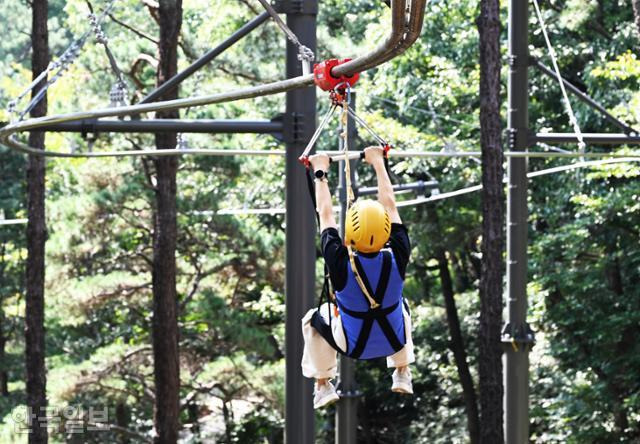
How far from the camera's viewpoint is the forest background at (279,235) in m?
18.0

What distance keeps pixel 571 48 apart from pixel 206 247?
630 cm

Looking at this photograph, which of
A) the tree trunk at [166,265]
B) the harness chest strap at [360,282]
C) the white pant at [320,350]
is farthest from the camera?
the tree trunk at [166,265]

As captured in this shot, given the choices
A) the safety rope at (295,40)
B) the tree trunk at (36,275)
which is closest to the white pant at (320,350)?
the safety rope at (295,40)

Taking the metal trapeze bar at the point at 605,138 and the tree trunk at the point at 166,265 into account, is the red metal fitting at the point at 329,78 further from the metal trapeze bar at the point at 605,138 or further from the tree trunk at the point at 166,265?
the tree trunk at the point at 166,265

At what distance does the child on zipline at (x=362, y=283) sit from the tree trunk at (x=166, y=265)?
9552mm

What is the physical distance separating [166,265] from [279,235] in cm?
375

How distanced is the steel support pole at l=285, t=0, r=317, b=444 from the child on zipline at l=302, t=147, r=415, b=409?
2597mm

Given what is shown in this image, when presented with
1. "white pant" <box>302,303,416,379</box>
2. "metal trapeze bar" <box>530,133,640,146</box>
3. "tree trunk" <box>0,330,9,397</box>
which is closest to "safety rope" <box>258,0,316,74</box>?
"white pant" <box>302,303,416,379</box>

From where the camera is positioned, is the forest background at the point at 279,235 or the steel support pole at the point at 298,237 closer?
the steel support pole at the point at 298,237

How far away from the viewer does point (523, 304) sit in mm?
11797

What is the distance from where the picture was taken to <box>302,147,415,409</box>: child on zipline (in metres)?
5.71

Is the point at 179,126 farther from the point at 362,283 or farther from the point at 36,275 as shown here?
the point at 36,275

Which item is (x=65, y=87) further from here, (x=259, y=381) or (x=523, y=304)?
(x=523, y=304)

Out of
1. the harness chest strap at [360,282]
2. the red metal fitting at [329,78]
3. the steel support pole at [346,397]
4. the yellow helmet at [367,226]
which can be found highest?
the red metal fitting at [329,78]
